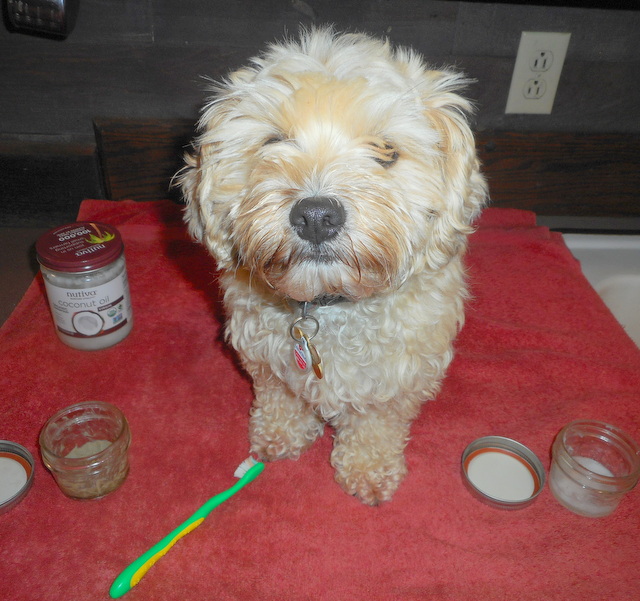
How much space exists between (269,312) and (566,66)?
148 centimetres

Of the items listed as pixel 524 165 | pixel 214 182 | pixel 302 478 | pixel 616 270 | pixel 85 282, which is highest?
pixel 214 182

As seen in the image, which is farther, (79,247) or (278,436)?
(79,247)

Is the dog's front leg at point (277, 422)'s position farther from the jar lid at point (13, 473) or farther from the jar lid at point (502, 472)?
the jar lid at point (13, 473)

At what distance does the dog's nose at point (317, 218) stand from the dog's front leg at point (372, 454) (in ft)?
1.65

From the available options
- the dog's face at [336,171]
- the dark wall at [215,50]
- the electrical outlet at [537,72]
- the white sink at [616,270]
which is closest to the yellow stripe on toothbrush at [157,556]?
the dog's face at [336,171]

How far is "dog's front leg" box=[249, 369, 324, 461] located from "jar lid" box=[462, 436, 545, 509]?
0.39 m

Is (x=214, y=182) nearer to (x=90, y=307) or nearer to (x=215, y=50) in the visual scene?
(x=90, y=307)

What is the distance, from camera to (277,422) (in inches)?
51.9

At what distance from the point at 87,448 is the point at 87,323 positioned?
38 centimetres

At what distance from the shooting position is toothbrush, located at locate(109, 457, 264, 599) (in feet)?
3.48

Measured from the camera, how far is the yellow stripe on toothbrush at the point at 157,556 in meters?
1.08

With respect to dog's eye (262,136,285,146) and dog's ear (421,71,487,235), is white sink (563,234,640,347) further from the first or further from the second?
dog's eye (262,136,285,146)

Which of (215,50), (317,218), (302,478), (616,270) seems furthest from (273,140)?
(616,270)

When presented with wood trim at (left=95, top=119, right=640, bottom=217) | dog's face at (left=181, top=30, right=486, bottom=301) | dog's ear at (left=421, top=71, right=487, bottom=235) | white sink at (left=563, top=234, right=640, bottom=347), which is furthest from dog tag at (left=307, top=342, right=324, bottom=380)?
white sink at (left=563, top=234, right=640, bottom=347)
